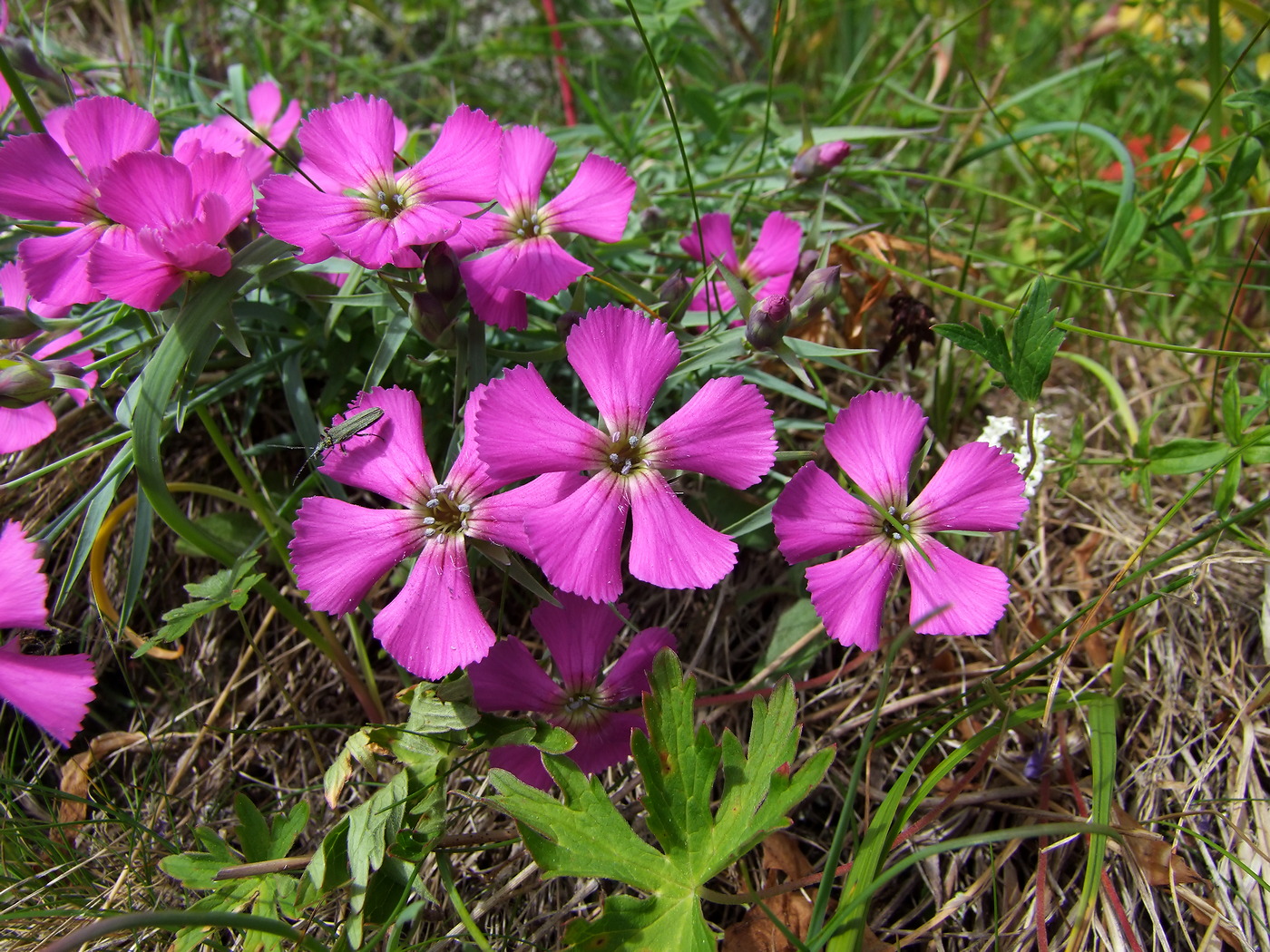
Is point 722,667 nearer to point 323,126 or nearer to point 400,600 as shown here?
point 400,600

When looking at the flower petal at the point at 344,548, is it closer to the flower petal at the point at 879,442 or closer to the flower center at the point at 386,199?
the flower center at the point at 386,199

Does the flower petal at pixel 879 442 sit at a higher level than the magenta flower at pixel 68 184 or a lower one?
lower

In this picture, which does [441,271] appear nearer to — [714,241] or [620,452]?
[620,452]

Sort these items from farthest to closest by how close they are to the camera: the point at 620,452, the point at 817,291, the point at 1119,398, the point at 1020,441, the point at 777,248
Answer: the point at 1119,398
the point at 1020,441
the point at 777,248
the point at 817,291
the point at 620,452

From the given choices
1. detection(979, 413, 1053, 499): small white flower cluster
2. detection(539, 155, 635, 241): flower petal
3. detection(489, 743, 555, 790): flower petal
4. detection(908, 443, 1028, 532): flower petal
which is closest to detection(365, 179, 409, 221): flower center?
detection(539, 155, 635, 241): flower petal

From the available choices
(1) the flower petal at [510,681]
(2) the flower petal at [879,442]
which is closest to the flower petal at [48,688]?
(1) the flower petal at [510,681]

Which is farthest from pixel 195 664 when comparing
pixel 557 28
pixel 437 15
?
pixel 437 15

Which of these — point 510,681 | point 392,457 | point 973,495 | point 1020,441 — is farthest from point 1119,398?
point 392,457
